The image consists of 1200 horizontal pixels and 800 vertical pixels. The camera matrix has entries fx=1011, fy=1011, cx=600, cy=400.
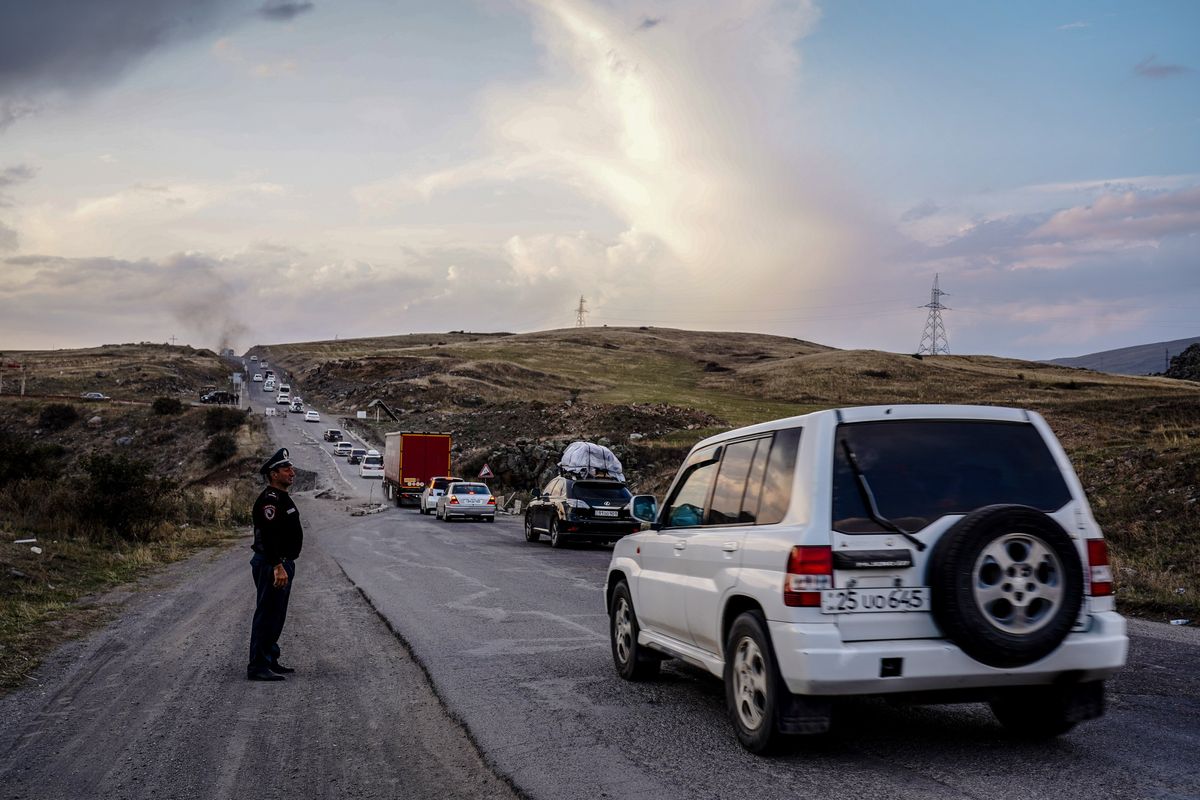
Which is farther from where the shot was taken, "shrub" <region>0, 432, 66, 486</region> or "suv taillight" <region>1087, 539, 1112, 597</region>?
"shrub" <region>0, 432, 66, 486</region>

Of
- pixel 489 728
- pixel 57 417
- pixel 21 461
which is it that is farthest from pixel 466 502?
pixel 57 417

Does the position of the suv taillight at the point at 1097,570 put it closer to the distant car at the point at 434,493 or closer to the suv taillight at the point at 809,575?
the suv taillight at the point at 809,575

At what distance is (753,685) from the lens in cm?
579

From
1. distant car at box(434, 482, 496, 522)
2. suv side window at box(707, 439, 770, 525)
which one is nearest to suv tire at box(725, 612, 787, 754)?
suv side window at box(707, 439, 770, 525)

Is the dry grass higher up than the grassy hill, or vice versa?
the grassy hill

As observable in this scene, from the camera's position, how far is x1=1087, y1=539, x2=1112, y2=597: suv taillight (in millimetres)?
5543

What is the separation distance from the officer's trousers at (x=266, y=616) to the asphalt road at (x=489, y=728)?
0.30 m

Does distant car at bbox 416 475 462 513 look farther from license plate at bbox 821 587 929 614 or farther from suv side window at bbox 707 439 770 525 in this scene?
license plate at bbox 821 587 929 614

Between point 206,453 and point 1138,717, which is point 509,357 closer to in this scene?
point 206,453

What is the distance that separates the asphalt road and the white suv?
0.41 meters

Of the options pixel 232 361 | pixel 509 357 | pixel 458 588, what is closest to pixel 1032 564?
pixel 458 588

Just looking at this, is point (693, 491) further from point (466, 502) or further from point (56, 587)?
point (466, 502)

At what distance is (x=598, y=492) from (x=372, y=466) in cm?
3695

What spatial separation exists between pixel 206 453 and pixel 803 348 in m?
113
